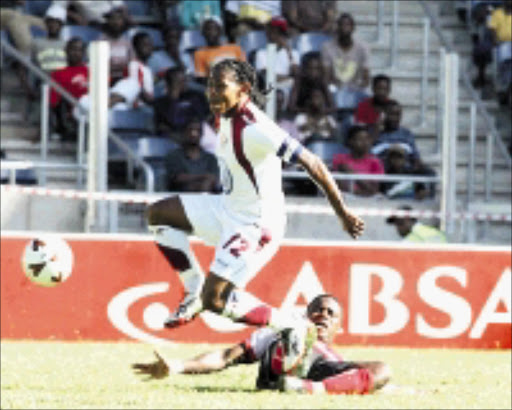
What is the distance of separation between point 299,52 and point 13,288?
595 centimetres

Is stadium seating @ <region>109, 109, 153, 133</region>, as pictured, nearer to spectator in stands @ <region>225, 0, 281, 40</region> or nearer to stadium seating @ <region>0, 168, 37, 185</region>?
stadium seating @ <region>0, 168, 37, 185</region>

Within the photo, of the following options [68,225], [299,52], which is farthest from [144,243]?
[299,52]

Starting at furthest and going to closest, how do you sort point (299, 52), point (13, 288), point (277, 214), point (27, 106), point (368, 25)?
point (368, 25)
point (299, 52)
point (27, 106)
point (13, 288)
point (277, 214)

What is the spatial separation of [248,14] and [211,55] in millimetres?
946

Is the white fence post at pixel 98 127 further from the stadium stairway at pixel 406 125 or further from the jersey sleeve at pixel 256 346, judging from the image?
the jersey sleeve at pixel 256 346

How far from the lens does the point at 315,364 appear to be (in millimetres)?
11234

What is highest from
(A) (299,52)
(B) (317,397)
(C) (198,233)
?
(A) (299,52)

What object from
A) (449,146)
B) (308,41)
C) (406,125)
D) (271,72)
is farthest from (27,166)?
(406,125)

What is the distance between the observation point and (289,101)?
18.9 m

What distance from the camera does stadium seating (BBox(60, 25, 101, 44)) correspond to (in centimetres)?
1927

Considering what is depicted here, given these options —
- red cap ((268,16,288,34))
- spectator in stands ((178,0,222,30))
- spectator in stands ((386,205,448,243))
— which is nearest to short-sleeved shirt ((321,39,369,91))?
red cap ((268,16,288,34))

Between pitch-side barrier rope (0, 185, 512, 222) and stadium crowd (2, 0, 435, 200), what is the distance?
2.86 feet

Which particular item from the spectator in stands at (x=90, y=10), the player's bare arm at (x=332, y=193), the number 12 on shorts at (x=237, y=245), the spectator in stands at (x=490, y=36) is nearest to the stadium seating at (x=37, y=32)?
the spectator in stands at (x=90, y=10)

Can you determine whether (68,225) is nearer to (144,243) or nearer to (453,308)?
(144,243)
